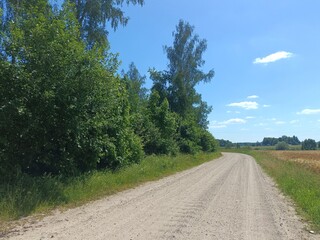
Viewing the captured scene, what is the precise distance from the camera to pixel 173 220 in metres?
8.48

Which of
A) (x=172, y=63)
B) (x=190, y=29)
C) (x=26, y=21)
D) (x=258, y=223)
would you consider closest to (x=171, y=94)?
(x=172, y=63)

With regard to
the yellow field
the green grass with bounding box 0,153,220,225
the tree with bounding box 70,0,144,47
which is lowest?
the green grass with bounding box 0,153,220,225

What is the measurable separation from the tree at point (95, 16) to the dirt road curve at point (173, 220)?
12.5 m

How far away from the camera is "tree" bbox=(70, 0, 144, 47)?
21781 millimetres

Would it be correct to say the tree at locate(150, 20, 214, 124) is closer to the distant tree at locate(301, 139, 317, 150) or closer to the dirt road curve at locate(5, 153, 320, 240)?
the dirt road curve at locate(5, 153, 320, 240)

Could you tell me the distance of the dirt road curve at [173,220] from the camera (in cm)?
715

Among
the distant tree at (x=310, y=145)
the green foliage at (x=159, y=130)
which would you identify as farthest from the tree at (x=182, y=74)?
the distant tree at (x=310, y=145)

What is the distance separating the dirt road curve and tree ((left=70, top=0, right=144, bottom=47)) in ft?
40.9

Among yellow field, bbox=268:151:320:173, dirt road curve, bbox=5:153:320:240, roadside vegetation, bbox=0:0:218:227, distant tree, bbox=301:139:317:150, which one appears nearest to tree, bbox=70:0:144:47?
roadside vegetation, bbox=0:0:218:227

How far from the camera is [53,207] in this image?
9.88 meters

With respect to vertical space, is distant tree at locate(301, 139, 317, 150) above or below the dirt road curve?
above

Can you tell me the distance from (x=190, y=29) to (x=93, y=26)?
938 inches

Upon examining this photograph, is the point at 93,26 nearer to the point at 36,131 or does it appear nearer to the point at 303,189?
the point at 36,131

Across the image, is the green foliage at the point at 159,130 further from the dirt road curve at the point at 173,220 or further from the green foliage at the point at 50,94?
the dirt road curve at the point at 173,220
